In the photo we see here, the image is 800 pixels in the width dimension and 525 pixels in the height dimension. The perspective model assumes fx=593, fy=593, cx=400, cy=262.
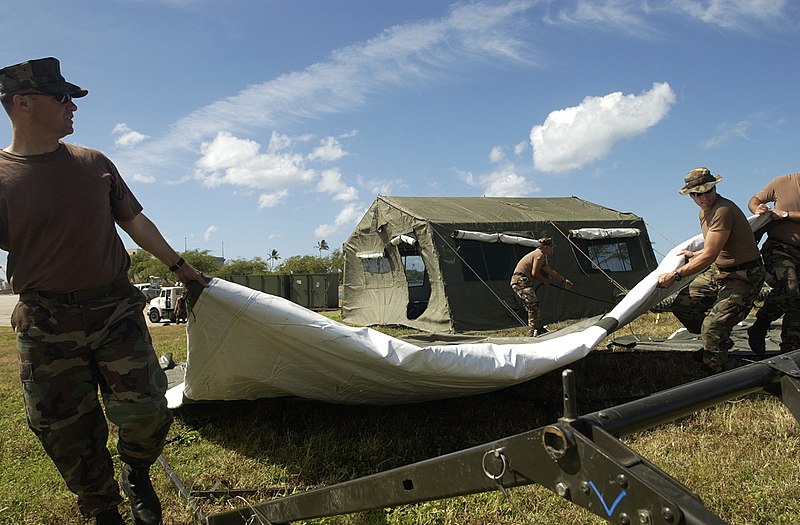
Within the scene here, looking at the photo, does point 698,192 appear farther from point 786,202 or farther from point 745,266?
point 786,202

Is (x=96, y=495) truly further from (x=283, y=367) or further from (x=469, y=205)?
(x=469, y=205)

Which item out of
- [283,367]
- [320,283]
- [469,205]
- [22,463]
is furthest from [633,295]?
[320,283]

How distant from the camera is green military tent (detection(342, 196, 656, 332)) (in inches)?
451

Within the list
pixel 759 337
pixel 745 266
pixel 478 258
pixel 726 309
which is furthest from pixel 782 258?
pixel 478 258

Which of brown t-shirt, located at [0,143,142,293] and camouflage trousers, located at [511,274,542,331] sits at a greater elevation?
brown t-shirt, located at [0,143,142,293]

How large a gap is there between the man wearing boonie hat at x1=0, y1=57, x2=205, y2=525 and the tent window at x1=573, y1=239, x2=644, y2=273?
11032mm

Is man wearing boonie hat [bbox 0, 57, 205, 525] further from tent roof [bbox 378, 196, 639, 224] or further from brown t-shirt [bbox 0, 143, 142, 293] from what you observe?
tent roof [bbox 378, 196, 639, 224]

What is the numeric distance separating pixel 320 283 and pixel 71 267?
22358 millimetres

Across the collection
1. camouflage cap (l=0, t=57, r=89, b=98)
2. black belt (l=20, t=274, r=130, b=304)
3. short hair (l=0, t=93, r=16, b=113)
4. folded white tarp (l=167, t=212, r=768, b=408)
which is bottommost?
folded white tarp (l=167, t=212, r=768, b=408)

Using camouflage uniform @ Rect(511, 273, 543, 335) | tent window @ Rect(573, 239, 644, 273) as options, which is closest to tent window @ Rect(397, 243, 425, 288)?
tent window @ Rect(573, 239, 644, 273)

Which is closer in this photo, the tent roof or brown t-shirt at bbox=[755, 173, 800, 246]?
brown t-shirt at bbox=[755, 173, 800, 246]

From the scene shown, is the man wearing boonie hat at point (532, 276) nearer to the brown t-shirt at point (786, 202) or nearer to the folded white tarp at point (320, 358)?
the brown t-shirt at point (786, 202)

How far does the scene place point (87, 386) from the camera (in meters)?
2.51

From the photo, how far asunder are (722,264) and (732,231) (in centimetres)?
25
